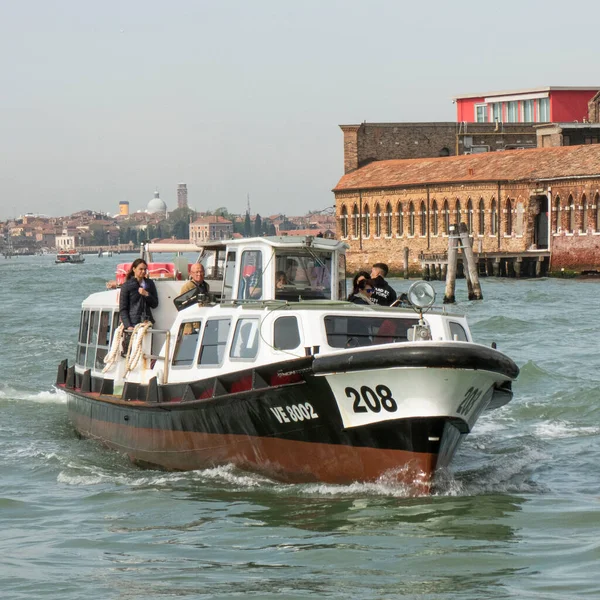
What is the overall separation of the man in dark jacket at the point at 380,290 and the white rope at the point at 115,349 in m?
3.22

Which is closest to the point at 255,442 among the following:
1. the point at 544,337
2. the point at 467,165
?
the point at 544,337

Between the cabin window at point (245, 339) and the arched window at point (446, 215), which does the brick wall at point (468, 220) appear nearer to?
the arched window at point (446, 215)

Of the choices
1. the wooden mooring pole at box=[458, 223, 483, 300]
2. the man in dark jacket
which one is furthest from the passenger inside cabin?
the wooden mooring pole at box=[458, 223, 483, 300]

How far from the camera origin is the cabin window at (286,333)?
14086 millimetres

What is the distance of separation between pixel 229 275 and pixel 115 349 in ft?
6.89

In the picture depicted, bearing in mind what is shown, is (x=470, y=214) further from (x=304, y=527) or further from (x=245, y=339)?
(x=304, y=527)

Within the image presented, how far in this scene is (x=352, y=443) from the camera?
44.4ft

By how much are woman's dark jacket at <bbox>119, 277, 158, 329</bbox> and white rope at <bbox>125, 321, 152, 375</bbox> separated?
18cm

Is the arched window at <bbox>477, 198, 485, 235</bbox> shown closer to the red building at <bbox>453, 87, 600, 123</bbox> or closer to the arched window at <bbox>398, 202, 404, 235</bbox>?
the arched window at <bbox>398, 202, 404, 235</bbox>

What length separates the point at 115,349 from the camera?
1728 cm

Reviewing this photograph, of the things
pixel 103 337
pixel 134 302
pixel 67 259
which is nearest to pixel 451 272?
pixel 103 337

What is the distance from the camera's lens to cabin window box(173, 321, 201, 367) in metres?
15.4

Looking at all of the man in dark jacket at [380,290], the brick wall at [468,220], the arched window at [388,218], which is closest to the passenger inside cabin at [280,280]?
→ the man in dark jacket at [380,290]

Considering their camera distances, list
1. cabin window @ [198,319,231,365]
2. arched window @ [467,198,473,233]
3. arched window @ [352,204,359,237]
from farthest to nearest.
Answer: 1. arched window @ [352,204,359,237]
2. arched window @ [467,198,473,233]
3. cabin window @ [198,319,231,365]
